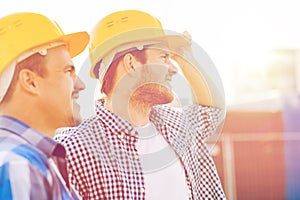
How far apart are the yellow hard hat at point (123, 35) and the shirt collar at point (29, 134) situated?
290 millimetres

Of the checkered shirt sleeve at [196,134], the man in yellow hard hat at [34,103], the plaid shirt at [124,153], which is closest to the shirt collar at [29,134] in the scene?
the man in yellow hard hat at [34,103]

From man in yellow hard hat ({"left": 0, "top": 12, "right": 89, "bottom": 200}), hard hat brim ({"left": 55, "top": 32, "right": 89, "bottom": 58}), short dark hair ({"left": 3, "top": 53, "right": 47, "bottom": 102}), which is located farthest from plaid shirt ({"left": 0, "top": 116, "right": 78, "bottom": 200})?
hard hat brim ({"left": 55, "top": 32, "right": 89, "bottom": 58})

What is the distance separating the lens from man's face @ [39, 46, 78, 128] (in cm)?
96

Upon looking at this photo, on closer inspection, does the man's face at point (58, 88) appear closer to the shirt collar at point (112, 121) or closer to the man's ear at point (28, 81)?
the man's ear at point (28, 81)

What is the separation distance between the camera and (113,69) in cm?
120

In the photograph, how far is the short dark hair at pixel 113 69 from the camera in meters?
1.18

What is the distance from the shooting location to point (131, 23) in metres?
1.20

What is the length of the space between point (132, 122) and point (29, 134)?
0.38m

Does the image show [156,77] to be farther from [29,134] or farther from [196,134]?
[29,134]

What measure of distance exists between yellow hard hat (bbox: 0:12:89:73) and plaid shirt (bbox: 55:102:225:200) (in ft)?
0.62

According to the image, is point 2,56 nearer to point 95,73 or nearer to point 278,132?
point 95,73

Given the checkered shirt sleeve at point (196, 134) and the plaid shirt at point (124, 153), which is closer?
the plaid shirt at point (124, 153)

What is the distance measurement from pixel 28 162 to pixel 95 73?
392 millimetres

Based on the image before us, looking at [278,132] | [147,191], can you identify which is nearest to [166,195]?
[147,191]
